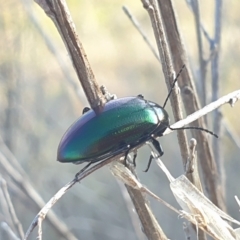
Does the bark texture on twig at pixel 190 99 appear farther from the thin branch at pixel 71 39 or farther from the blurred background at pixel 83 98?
the blurred background at pixel 83 98

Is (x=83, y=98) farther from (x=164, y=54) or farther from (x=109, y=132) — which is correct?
(x=164, y=54)

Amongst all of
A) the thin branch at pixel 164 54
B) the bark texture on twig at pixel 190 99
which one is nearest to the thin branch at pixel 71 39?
the thin branch at pixel 164 54

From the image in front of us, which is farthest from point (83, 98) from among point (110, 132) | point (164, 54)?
point (164, 54)

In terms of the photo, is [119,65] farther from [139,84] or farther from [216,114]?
[216,114]

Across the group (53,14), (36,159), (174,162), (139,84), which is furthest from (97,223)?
(53,14)

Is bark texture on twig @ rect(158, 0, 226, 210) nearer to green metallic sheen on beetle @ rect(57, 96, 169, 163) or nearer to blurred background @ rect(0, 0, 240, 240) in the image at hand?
green metallic sheen on beetle @ rect(57, 96, 169, 163)

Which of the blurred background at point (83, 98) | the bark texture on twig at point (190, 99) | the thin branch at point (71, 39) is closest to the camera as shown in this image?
the thin branch at point (71, 39)
